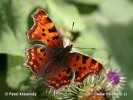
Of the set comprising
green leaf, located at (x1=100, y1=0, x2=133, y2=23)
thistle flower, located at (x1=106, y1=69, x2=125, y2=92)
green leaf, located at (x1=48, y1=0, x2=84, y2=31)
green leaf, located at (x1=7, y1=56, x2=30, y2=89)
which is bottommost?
thistle flower, located at (x1=106, y1=69, x2=125, y2=92)

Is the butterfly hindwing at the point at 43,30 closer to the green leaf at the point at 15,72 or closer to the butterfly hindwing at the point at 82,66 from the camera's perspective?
the butterfly hindwing at the point at 82,66

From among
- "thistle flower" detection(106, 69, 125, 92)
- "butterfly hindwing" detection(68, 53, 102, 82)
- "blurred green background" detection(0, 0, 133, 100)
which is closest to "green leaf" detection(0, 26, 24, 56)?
"blurred green background" detection(0, 0, 133, 100)

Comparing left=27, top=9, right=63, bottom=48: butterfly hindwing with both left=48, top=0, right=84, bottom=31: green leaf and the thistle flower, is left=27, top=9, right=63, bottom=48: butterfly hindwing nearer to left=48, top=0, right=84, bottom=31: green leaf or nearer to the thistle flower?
the thistle flower

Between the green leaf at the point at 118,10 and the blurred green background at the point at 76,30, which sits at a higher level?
the green leaf at the point at 118,10

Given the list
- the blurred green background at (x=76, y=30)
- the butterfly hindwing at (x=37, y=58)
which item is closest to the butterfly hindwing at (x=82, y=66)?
the butterfly hindwing at (x=37, y=58)

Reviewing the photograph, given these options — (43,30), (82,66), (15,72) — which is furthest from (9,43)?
(82,66)

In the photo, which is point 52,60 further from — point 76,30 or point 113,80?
point 76,30
